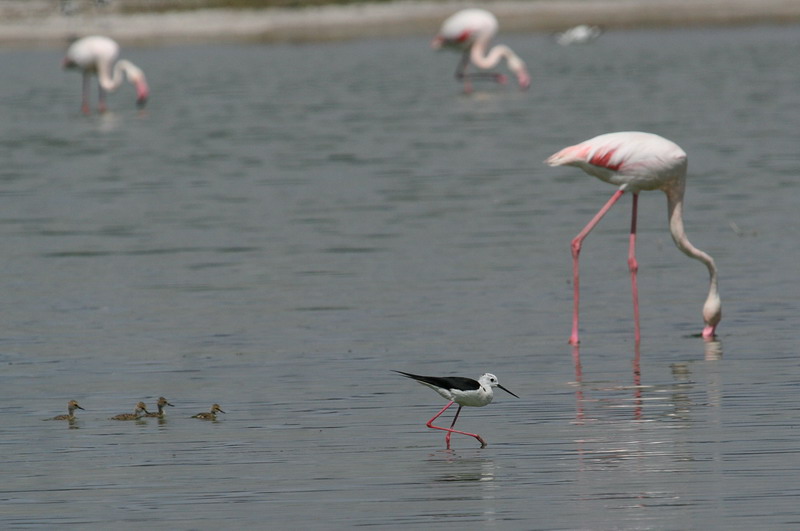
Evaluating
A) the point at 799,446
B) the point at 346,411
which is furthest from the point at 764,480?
the point at 346,411

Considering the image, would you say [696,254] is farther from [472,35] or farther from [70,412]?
[472,35]

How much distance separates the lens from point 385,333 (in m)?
13.7

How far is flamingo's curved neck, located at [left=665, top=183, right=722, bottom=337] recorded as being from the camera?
1312 centimetres

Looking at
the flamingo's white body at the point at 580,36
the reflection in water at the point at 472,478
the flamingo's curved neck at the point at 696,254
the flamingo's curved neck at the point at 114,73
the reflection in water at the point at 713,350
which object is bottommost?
the reflection in water at the point at 472,478

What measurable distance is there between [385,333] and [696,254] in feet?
8.34

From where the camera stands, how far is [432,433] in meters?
10.3

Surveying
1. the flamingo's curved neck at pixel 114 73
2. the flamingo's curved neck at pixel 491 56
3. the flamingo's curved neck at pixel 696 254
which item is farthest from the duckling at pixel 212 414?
the flamingo's curved neck at pixel 491 56

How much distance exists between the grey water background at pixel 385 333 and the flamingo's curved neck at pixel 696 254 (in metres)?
0.24

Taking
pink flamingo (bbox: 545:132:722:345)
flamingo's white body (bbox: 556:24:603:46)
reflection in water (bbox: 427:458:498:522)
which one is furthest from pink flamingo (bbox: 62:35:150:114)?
reflection in water (bbox: 427:458:498:522)

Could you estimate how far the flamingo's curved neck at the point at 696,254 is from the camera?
1312 cm

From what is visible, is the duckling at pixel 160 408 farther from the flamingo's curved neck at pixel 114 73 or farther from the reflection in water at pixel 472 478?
the flamingo's curved neck at pixel 114 73

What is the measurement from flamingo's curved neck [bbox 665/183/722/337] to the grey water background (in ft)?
0.78

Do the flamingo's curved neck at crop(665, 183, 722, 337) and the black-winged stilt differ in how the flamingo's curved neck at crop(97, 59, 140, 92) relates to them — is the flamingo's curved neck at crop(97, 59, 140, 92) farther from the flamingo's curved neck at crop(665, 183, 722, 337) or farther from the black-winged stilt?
the black-winged stilt

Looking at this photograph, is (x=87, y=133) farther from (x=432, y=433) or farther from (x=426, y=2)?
(x=426, y=2)
